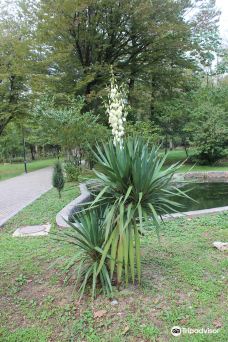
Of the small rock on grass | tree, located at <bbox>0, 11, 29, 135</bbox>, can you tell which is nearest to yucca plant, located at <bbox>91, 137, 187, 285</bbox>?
the small rock on grass

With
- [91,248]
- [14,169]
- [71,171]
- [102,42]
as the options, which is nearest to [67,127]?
[71,171]

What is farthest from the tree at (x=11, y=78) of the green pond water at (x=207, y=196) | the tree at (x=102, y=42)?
the green pond water at (x=207, y=196)

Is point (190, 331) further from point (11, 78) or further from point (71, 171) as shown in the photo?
point (11, 78)

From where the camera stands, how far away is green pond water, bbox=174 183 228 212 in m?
8.44

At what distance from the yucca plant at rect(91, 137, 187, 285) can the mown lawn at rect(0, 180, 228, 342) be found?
33 centimetres

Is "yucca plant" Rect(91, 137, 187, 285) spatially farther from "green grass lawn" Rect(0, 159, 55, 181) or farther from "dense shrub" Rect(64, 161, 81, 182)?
"green grass lawn" Rect(0, 159, 55, 181)

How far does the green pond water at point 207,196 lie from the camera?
8438 millimetres

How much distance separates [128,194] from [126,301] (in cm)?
99

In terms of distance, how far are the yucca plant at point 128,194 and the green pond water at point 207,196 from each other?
450cm

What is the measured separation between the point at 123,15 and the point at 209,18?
613 cm

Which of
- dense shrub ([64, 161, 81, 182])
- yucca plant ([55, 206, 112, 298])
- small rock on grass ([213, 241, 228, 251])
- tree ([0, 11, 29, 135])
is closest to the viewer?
yucca plant ([55, 206, 112, 298])

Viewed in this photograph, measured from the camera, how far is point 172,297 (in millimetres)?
2986

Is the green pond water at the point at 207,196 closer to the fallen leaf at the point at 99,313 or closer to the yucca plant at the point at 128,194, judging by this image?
the yucca plant at the point at 128,194

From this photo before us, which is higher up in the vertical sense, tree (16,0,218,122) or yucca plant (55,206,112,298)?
tree (16,0,218,122)
